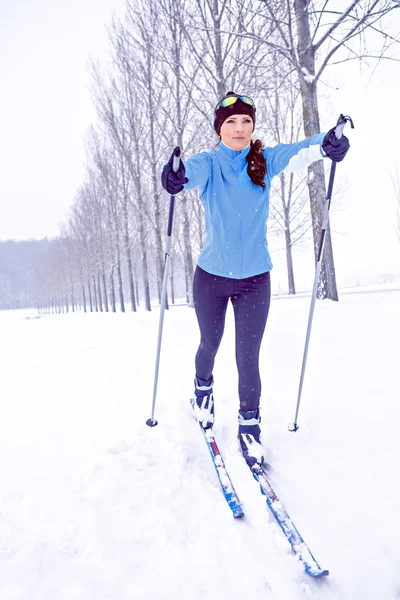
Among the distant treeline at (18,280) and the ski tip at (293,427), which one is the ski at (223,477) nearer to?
the ski tip at (293,427)

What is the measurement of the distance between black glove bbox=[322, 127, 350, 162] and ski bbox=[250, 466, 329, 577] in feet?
6.93

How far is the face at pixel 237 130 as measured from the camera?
8.15ft

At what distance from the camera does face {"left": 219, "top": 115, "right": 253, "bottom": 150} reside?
248 centimetres

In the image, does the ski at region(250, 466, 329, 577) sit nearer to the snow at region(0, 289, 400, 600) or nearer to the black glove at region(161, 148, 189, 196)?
the snow at region(0, 289, 400, 600)

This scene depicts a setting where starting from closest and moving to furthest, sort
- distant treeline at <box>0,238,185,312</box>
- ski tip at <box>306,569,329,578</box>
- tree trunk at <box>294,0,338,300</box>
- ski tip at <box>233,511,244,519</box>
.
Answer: ski tip at <box>306,569,329,578</box>
ski tip at <box>233,511,244,519</box>
tree trunk at <box>294,0,338,300</box>
distant treeline at <box>0,238,185,312</box>

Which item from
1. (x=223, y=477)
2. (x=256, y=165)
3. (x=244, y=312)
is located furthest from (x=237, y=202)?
(x=223, y=477)

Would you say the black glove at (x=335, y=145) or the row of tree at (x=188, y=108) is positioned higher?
the row of tree at (x=188, y=108)

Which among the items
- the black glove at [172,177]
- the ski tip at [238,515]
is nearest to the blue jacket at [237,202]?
the black glove at [172,177]

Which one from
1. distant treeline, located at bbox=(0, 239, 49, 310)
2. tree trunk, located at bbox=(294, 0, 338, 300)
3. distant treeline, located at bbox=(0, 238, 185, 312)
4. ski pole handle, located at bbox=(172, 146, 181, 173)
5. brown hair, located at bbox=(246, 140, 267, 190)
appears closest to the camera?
ski pole handle, located at bbox=(172, 146, 181, 173)

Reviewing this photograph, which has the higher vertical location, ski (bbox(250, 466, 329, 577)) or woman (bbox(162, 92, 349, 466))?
woman (bbox(162, 92, 349, 466))

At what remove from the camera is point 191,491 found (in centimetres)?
208

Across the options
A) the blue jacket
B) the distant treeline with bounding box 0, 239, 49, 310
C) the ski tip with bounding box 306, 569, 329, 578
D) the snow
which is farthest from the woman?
the distant treeline with bounding box 0, 239, 49, 310

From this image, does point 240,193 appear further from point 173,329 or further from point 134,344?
Answer: point 173,329

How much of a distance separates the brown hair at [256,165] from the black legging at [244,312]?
677 millimetres
